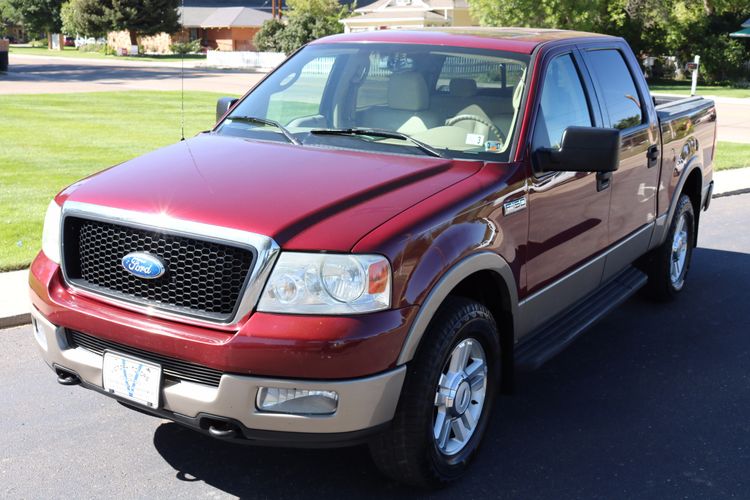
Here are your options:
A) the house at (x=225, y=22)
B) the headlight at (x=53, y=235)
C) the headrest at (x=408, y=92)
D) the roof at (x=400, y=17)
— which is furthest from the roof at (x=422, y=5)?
the headlight at (x=53, y=235)

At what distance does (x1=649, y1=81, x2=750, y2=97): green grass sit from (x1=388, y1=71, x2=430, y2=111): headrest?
30.1 meters

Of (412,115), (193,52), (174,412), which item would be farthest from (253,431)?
(193,52)

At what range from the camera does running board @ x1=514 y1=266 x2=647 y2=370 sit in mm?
4172

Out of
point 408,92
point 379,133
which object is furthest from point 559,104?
point 379,133

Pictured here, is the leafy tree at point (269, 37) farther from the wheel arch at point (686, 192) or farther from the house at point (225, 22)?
the wheel arch at point (686, 192)

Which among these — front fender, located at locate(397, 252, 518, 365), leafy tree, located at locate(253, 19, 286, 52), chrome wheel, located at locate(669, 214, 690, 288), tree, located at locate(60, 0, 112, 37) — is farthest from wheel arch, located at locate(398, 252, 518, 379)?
tree, located at locate(60, 0, 112, 37)

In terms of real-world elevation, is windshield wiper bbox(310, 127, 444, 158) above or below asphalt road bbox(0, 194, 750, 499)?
above

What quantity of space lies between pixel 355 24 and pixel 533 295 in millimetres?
49936

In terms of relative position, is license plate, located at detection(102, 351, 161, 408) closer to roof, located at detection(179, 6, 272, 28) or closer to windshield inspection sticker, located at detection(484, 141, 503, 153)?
windshield inspection sticker, located at detection(484, 141, 503, 153)

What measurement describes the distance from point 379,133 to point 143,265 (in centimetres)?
145

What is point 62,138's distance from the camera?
1509 centimetres

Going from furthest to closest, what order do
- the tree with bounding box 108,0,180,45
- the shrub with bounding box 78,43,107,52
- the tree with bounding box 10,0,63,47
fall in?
the tree with bounding box 10,0,63,47, the shrub with bounding box 78,43,107,52, the tree with bounding box 108,0,180,45

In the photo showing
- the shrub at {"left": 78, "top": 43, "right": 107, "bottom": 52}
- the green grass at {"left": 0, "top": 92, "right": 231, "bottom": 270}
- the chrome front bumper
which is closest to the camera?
the chrome front bumper

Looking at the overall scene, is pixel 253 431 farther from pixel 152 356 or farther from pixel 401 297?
pixel 401 297
